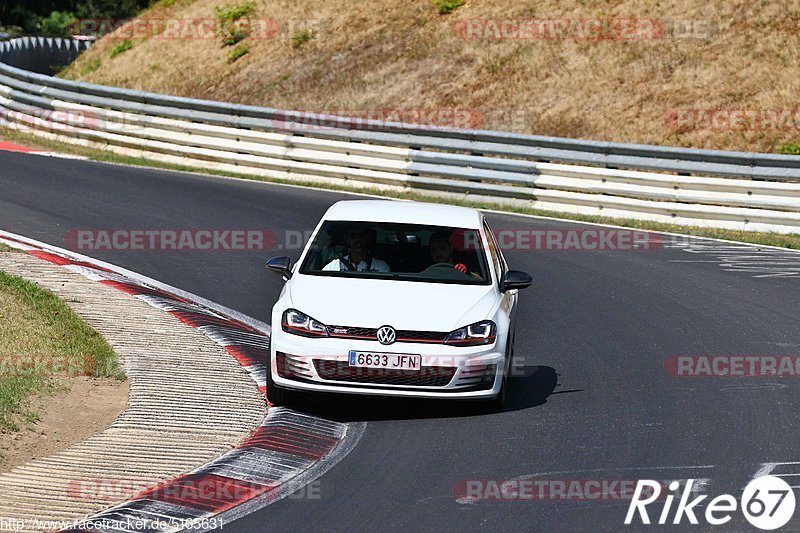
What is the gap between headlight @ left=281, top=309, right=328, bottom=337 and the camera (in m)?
9.02

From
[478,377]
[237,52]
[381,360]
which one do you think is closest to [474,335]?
[478,377]

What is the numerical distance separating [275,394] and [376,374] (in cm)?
82

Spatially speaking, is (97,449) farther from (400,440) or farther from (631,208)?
(631,208)

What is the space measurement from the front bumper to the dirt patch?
1.27 metres

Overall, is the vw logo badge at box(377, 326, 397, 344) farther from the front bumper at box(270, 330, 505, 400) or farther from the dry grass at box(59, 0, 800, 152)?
the dry grass at box(59, 0, 800, 152)

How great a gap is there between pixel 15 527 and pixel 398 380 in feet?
10.4

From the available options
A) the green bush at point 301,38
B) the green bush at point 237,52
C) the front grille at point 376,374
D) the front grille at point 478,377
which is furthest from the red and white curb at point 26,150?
the front grille at point 478,377

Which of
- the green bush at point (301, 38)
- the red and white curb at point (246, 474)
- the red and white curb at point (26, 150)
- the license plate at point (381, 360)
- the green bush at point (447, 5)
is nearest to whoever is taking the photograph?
the red and white curb at point (246, 474)

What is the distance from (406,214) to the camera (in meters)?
10.4

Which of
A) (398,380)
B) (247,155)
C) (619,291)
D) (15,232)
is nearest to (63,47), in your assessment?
(247,155)

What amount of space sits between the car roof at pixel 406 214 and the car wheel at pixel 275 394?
66.8 inches

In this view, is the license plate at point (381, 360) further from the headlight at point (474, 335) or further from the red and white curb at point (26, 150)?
the red and white curb at point (26, 150)

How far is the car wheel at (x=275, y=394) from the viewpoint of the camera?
915 cm

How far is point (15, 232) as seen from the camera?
628 inches
